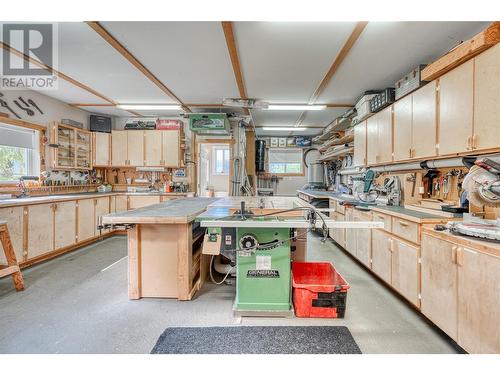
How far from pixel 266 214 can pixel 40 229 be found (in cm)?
334

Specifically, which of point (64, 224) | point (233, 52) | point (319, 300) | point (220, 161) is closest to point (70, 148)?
point (64, 224)

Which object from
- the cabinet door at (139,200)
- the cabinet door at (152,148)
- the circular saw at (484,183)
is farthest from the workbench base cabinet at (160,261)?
the cabinet door at (152,148)

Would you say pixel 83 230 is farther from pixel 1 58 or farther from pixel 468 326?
pixel 468 326

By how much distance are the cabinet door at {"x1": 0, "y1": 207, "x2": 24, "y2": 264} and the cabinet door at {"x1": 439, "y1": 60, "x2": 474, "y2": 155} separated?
16.2 ft

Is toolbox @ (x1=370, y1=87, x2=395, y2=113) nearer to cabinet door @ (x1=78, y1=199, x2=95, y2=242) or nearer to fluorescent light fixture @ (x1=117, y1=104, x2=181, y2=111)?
fluorescent light fixture @ (x1=117, y1=104, x2=181, y2=111)

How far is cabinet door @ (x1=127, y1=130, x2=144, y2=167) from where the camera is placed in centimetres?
502

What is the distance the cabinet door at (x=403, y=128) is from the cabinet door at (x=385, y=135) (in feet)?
0.40

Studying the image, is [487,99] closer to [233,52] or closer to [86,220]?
[233,52]

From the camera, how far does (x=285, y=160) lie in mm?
7078

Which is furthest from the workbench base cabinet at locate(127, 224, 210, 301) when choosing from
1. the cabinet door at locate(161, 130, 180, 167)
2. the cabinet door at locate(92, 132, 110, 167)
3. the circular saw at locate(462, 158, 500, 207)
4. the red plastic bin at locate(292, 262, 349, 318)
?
the cabinet door at locate(92, 132, 110, 167)

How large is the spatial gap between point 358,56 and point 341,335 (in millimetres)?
2843

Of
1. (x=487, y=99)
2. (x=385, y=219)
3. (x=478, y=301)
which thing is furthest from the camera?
(x=385, y=219)
